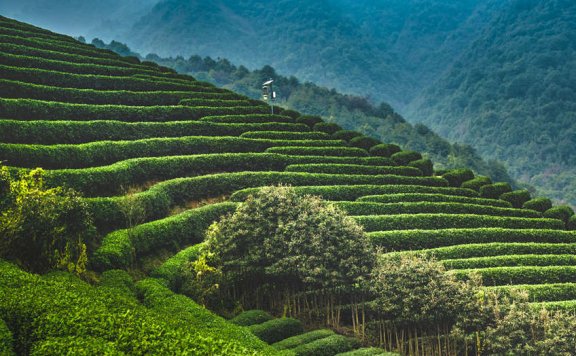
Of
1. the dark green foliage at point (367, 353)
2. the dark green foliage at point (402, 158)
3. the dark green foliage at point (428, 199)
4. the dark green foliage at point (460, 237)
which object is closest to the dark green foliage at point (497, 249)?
the dark green foliage at point (460, 237)

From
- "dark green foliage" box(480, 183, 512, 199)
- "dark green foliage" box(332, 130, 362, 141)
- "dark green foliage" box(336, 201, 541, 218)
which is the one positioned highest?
"dark green foliage" box(332, 130, 362, 141)

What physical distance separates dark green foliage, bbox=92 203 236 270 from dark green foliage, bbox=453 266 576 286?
15605 mm

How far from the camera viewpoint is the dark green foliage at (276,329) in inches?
1012

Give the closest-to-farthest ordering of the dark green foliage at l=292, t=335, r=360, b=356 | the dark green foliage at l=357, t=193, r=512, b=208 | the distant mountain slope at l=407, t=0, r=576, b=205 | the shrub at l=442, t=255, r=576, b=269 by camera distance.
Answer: the dark green foliage at l=292, t=335, r=360, b=356 → the shrub at l=442, t=255, r=576, b=269 → the dark green foliage at l=357, t=193, r=512, b=208 → the distant mountain slope at l=407, t=0, r=576, b=205

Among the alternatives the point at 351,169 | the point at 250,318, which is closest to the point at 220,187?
the point at 351,169

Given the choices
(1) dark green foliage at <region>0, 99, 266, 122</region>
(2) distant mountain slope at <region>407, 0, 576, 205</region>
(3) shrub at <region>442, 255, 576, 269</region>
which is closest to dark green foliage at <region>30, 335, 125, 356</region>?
(3) shrub at <region>442, 255, 576, 269</region>

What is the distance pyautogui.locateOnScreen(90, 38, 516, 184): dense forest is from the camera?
378 ft

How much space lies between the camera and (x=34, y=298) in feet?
56.6

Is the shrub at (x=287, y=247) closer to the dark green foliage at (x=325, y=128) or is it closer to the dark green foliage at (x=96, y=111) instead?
the dark green foliage at (x=96, y=111)

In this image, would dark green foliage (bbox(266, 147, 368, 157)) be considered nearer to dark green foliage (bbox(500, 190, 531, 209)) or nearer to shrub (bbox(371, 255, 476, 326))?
dark green foliage (bbox(500, 190, 531, 209))

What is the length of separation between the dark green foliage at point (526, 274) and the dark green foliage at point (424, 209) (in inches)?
380

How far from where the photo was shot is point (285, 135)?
5631cm

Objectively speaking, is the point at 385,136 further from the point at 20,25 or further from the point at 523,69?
the point at 20,25

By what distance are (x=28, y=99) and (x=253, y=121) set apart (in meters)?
20.8
